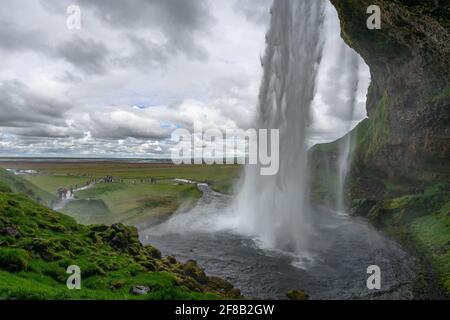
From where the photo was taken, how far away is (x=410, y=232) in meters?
38.1

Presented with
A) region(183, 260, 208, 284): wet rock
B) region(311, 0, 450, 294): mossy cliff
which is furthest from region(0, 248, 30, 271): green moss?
region(311, 0, 450, 294): mossy cliff

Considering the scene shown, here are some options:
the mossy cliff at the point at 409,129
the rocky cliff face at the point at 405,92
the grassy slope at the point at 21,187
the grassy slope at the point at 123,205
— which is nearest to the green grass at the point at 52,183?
the grassy slope at the point at 123,205

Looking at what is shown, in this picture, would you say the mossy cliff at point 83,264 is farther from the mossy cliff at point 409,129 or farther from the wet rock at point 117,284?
the mossy cliff at point 409,129

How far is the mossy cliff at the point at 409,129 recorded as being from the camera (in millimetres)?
31266

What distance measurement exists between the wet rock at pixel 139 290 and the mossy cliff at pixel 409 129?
22.2m

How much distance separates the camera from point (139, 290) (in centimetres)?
1681

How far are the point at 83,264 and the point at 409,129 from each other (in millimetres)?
55429

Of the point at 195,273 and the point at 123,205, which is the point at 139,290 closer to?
the point at 195,273

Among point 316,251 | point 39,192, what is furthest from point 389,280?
point 39,192

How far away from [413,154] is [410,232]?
20.3m

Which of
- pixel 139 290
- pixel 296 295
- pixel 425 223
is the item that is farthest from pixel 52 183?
pixel 425 223

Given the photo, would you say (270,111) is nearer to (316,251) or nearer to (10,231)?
(316,251)

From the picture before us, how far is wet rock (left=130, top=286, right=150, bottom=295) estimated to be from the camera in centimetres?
1666

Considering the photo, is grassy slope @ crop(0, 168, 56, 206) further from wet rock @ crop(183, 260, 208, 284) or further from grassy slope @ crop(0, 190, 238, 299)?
wet rock @ crop(183, 260, 208, 284)
